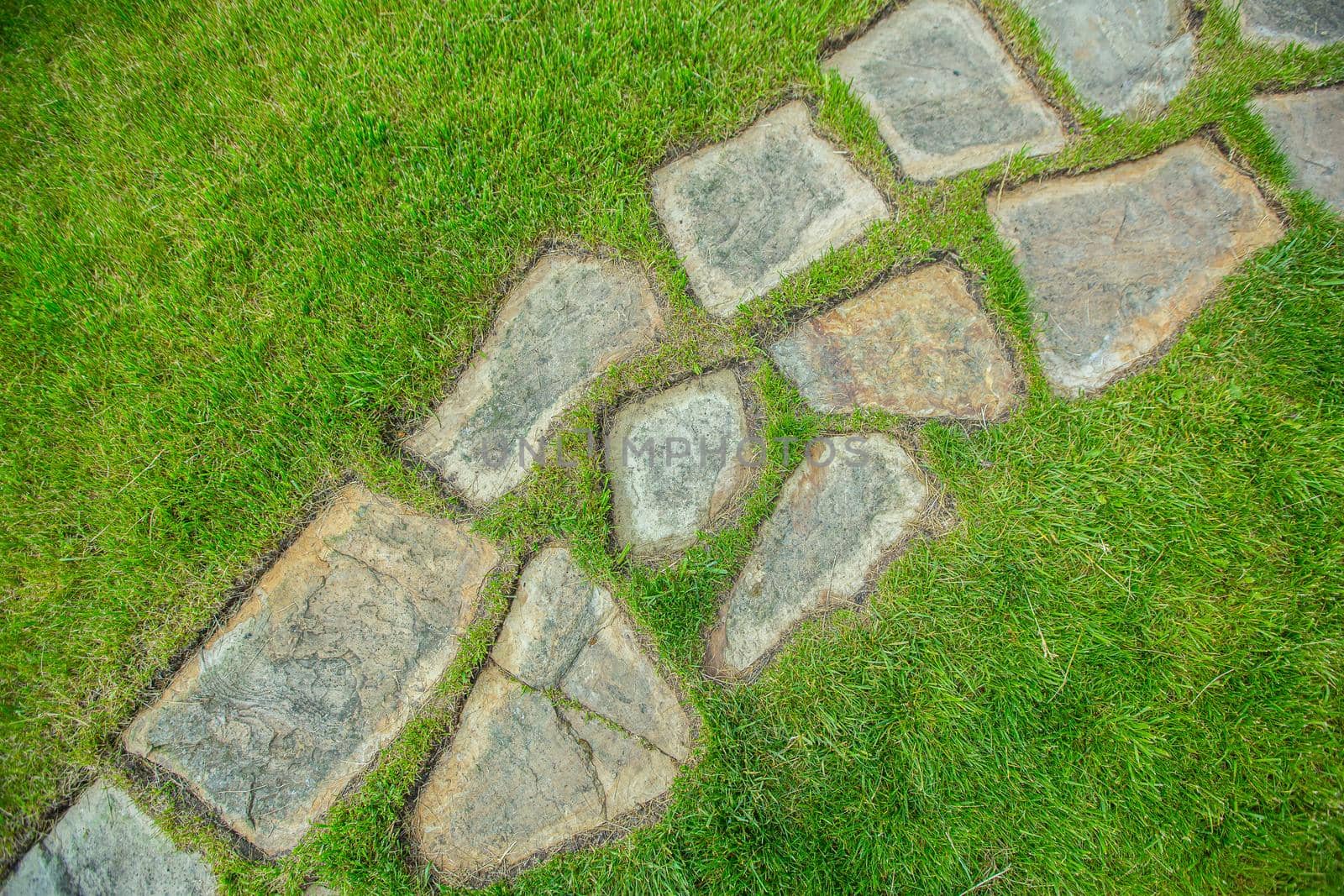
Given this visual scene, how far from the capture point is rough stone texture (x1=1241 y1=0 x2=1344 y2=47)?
198 centimetres

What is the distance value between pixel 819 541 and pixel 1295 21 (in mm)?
2111

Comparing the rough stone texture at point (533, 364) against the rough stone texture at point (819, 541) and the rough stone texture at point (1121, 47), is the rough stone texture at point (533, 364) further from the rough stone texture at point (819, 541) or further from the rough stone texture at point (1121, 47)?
the rough stone texture at point (1121, 47)

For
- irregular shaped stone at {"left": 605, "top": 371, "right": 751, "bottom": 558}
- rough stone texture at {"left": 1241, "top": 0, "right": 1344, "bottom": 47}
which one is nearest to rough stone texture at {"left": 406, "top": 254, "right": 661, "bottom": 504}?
irregular shaped stone at {"left": 605, "top": 371, "right": 751, "bottom": 558}

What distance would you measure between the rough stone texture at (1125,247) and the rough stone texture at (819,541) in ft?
1.77

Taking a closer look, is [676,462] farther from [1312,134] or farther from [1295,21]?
[1295,21]

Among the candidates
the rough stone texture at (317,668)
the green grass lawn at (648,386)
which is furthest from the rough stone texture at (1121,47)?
the rough stone texture at (317,668)

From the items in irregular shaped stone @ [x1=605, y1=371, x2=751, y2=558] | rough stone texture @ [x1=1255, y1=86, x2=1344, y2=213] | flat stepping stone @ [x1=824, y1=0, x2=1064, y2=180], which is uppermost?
flat stepping stone @ [x1=824, y1=0, x2=1064, y2=180]

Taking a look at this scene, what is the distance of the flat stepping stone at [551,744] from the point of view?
1686 millimetres

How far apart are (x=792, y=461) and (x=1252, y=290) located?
4.36 feet

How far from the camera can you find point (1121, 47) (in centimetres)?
203

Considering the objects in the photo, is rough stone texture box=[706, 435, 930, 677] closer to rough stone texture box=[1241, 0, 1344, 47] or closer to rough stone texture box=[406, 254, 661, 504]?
rough stone texture box=[406, 254, 661, 504]

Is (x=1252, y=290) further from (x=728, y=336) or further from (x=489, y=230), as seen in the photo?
(x=489, y=230)

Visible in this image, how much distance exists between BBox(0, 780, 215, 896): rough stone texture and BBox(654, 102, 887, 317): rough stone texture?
201cm

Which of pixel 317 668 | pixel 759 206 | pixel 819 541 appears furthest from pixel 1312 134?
pixel 317 668
